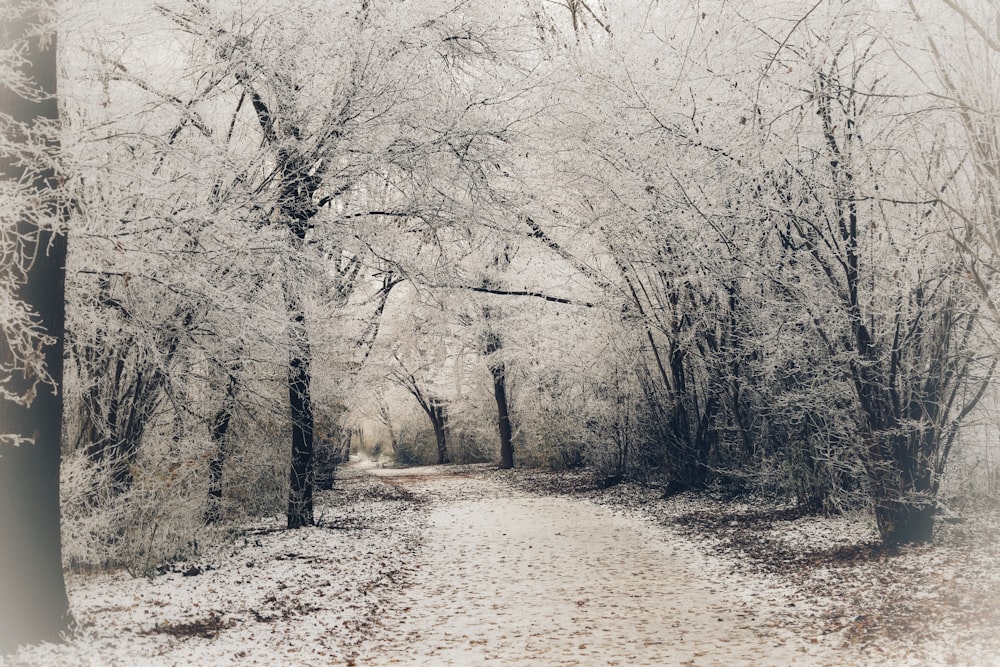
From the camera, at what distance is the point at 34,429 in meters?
6.03

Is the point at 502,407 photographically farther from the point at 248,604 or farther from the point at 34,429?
the point at 34,429

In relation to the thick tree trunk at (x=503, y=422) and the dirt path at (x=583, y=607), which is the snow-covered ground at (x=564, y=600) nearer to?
the dirt path at (x=583, y=607)

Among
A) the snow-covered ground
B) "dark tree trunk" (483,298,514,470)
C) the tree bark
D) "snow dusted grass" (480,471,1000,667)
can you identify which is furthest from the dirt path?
the tree bark

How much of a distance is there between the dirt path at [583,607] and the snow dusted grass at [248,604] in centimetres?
44

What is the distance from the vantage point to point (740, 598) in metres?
7.98

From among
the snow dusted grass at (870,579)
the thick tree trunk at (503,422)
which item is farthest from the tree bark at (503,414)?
the snow dusted grass at (870,579)

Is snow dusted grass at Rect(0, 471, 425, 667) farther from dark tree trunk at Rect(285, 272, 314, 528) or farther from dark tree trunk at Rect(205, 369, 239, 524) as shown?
dark tree trunk at Rect(205, 369, 239, 524)

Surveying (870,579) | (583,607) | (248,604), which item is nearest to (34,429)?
(248,604)

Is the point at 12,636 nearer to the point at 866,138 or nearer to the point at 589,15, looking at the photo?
the point at 866,138

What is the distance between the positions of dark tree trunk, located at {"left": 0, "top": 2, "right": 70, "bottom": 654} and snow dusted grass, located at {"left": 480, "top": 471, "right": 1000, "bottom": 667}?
5759 mm

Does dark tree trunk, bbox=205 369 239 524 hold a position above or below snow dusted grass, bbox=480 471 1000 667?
above

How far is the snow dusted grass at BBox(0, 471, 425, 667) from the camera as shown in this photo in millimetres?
6195

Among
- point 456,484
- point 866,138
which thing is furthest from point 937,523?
point 456,484

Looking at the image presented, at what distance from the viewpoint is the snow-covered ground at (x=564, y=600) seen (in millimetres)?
6156
